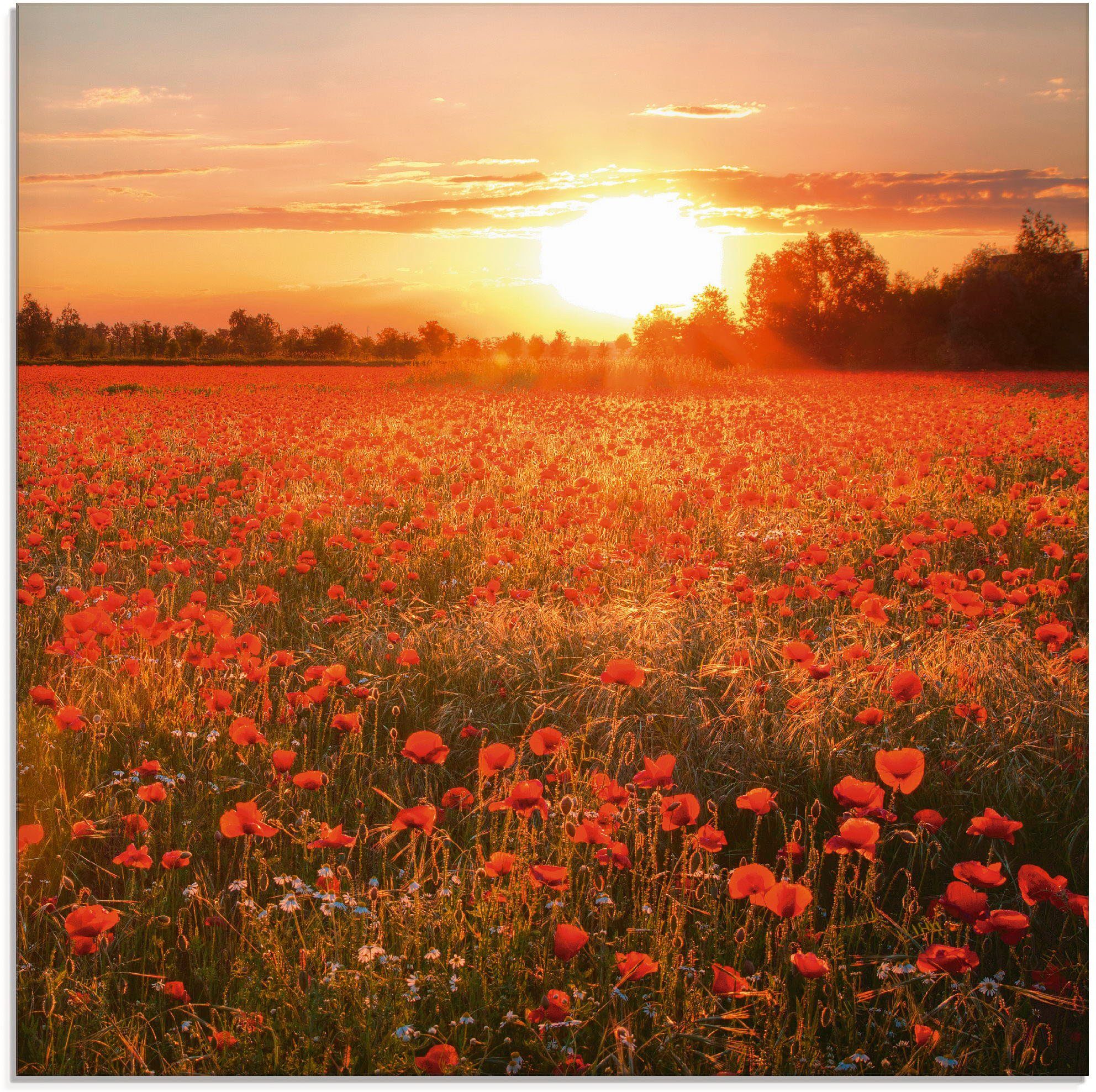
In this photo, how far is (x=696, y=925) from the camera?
207 centimetres

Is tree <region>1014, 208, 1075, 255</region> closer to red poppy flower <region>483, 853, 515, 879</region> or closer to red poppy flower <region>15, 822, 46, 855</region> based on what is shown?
red poppy flower <region>483, 853, 515, 879</region>

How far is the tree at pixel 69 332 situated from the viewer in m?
3.33

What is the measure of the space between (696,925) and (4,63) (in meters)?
3.48

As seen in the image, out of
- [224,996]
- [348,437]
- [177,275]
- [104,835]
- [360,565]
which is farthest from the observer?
[348,437]

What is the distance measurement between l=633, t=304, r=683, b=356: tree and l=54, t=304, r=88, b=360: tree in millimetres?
2146

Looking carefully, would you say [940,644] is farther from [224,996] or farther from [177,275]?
[177,275]

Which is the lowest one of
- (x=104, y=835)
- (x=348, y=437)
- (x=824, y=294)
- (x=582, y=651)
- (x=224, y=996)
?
(x=224, y=996)

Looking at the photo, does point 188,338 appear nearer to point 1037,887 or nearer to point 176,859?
point 176,859

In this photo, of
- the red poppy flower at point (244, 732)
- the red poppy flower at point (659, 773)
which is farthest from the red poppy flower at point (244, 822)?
the red poppy flower at point (659, 773)

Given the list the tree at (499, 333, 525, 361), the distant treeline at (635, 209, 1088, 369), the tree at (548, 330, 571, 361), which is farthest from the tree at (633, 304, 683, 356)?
the tree at (499, 333, 525, 361)

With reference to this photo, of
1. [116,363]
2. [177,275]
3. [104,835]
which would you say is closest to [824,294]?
[177,275]

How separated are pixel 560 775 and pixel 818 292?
7.66 ft

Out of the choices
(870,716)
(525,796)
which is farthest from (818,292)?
(525,796)

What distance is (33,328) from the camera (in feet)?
10.7
